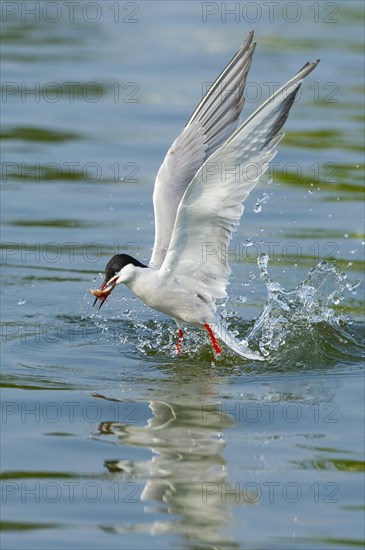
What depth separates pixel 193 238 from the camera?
8516 mm

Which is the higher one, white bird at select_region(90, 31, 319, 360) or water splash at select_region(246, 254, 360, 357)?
white bird at select_region(90, 31, 319, 360)

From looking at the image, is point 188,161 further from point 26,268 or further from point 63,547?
point 63,547

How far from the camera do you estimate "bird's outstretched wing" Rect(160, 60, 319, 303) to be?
771 centimetres

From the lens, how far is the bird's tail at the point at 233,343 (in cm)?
876

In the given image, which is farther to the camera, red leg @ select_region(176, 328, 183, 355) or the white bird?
red leg @ select_region(176, 328, 183, 355)

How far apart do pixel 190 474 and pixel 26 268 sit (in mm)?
4563

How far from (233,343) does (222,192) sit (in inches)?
50.9

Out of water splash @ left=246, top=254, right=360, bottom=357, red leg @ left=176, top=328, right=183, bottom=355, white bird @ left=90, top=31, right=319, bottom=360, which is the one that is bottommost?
red leg @ left=176, top=328, right=183, bottom=355

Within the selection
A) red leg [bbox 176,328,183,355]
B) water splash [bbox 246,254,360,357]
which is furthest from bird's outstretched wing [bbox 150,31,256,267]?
water splash [bbox 246,254,360,357]

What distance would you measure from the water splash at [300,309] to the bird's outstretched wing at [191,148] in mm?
966

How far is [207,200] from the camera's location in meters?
8.07

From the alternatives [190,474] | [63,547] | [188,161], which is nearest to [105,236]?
[188,161]

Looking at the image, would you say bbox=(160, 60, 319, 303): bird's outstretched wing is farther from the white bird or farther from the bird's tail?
the bird's tail

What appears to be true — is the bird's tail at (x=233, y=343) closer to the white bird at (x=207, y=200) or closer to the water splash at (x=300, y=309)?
the white bird at (x=207, y=200)
